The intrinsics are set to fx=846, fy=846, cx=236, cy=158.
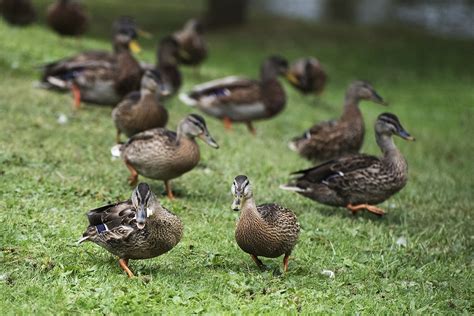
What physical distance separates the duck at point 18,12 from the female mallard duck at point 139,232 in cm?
1259

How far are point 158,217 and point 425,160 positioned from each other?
851 centimetres

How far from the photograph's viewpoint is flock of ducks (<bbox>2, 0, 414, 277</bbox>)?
6.61 metres

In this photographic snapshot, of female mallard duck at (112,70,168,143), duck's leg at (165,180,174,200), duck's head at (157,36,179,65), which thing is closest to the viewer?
duck's leg at (165,180,174,200)

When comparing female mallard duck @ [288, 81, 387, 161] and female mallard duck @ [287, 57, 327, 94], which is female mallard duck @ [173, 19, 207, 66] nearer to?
female mallard duck @ [287, 57, 327, 94]

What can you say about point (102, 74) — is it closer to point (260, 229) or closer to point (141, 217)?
point (260, 229)

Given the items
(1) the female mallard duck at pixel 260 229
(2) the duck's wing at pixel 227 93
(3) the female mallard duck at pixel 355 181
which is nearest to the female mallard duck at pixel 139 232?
(1) the female mallard duck at pixel 260 229

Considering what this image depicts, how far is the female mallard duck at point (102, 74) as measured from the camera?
41.4 feet

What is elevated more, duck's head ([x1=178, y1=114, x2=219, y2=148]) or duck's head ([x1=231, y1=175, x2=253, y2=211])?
duck's head ([x1=231, y1=175, x2=253, y2=211])

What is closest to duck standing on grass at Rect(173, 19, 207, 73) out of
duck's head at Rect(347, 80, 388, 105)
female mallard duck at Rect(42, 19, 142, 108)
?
female mallard duck at Rect(42, 19, 142, 108)

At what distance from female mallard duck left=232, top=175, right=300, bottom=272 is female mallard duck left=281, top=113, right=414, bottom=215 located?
7.39 ft

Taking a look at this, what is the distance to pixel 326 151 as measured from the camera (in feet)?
37.7

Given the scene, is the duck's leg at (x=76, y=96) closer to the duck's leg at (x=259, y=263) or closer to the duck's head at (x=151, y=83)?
the duck's head at (x=151, y=83)

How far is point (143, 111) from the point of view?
10.5 metres

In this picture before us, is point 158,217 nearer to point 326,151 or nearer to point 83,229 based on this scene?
point 83,229
